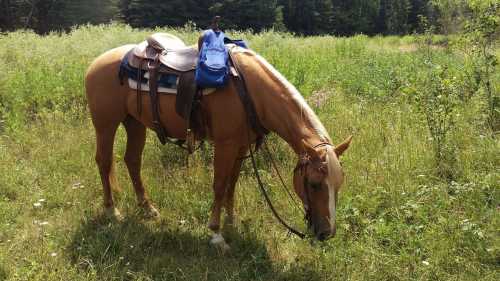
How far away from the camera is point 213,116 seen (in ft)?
11.7

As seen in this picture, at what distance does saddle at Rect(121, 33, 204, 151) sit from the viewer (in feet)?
11.7

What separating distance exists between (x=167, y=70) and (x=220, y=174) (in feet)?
3.70

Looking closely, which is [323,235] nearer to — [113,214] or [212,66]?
[212,66]

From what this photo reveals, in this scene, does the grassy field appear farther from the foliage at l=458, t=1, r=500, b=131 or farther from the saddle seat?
the saddle seat

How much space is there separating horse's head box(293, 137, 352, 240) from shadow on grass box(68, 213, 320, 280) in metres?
0.63

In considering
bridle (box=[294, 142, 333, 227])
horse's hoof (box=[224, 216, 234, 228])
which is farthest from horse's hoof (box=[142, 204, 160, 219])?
bridle (box=[294, 142, 333, 227])

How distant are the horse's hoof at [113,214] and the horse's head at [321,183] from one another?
7.27 ft

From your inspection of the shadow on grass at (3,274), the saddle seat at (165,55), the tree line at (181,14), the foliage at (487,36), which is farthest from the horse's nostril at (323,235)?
the tree line at (181,14)

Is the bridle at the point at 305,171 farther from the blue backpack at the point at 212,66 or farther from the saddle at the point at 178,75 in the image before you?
the blue backpack at the point at 212,66

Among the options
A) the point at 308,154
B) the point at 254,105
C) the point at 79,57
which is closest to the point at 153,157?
the point at 254,105

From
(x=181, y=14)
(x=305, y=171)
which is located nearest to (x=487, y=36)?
(x=305, y=171)

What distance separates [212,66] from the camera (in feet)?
11.2

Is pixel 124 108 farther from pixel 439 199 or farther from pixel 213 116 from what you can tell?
pixel 439 199

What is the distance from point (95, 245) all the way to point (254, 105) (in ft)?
6.50
